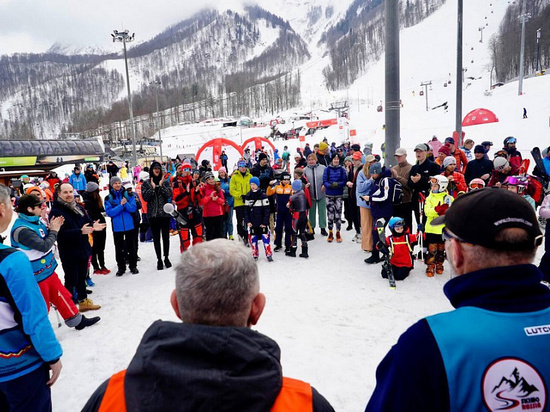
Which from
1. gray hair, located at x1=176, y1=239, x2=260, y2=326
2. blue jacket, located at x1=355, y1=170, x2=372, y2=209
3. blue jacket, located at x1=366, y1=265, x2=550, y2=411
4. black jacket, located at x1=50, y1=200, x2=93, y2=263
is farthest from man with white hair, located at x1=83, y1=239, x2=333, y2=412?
blue jacket, located at x1=355, y1=170, x2=372, y2=209

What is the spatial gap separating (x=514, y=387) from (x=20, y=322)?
2.37m

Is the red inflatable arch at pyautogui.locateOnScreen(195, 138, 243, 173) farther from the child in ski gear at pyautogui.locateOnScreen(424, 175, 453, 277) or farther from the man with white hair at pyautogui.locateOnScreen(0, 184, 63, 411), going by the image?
the man with white hair at pyautogui.locateOnScreen(0, 184, 63, 411)

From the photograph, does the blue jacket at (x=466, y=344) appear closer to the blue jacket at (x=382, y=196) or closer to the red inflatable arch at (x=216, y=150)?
the blue jacket at (x=382, y=196)

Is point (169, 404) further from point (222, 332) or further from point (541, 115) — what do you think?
point (541, 115)

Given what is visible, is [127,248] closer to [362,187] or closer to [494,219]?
[362,187]

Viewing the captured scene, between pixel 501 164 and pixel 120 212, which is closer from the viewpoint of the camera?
pixel 501 164

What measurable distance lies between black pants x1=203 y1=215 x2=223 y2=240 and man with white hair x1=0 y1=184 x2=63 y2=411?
492 cm

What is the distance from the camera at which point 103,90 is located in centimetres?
11606

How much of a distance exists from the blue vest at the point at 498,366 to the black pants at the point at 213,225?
6.24 m

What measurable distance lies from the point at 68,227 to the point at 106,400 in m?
4.36

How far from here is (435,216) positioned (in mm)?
5191

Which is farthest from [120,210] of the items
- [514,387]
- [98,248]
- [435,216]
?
[514,387]

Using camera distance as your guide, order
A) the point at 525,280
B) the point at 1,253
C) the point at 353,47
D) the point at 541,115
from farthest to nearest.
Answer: the point at 353,47 → the point at 541,115 → the point at 1,253 → the point at 525,280

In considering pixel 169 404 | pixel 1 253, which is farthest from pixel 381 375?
pixel 1 253
